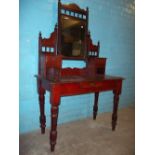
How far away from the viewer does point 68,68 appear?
2287mm

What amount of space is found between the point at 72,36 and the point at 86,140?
1.33m

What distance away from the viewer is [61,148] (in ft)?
6.02

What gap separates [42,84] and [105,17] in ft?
5.12

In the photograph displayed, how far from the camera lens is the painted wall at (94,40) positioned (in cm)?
207

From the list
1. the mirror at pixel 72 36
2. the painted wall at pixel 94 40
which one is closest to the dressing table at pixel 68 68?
the mirror at pixel 72 36

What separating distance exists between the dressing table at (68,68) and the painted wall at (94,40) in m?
0.13

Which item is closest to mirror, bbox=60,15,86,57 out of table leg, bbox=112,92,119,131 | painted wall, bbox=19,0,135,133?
painted wall, bbox=19,0,135,133

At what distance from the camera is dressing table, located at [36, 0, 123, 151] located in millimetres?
1758

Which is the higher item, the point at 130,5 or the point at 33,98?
the point at 130,5

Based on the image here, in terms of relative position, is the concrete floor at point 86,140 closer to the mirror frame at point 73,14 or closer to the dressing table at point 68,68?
the dressing table at point 68,68

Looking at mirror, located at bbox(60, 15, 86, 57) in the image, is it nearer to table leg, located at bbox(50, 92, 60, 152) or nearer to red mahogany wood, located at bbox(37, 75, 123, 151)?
red mahogany wood, located at bbox(37, 75, 123, 151)
